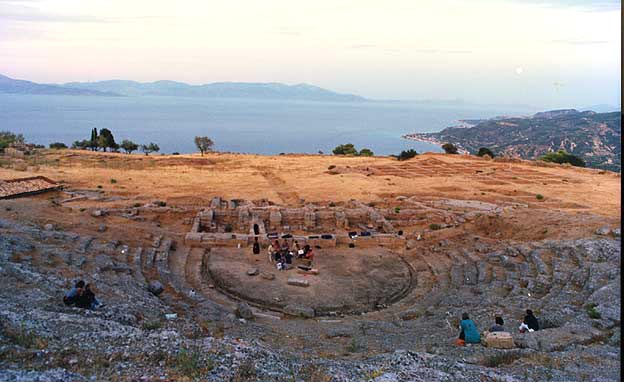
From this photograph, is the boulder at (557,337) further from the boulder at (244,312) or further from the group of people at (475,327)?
the boulder at (244,312)

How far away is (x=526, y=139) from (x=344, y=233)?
9170 cm

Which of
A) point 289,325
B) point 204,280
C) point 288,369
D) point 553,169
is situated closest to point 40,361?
point 288,369

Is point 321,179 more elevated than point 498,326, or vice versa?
point 321,179

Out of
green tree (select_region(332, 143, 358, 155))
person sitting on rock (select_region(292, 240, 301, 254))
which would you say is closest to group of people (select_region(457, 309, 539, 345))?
person sitting on rock (select_region(292, 240, 301, 254))

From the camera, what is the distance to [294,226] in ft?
77.5

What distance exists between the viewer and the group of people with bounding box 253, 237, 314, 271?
17.9m

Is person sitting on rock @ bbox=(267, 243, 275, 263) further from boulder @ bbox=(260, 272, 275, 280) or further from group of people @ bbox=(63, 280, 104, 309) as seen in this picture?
group of people @ bbox=(63, 280, 104, 309)

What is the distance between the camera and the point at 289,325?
12.9 metres

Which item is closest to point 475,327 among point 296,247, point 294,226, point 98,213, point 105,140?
point 296,247

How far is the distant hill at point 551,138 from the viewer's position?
80375 millimetres

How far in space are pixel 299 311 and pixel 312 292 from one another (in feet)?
5.64

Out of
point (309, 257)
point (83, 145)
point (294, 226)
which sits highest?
point (83, 145)

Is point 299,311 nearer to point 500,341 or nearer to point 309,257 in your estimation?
point 309,257

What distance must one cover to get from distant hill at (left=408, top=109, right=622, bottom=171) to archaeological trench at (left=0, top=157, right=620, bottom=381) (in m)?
58.7
